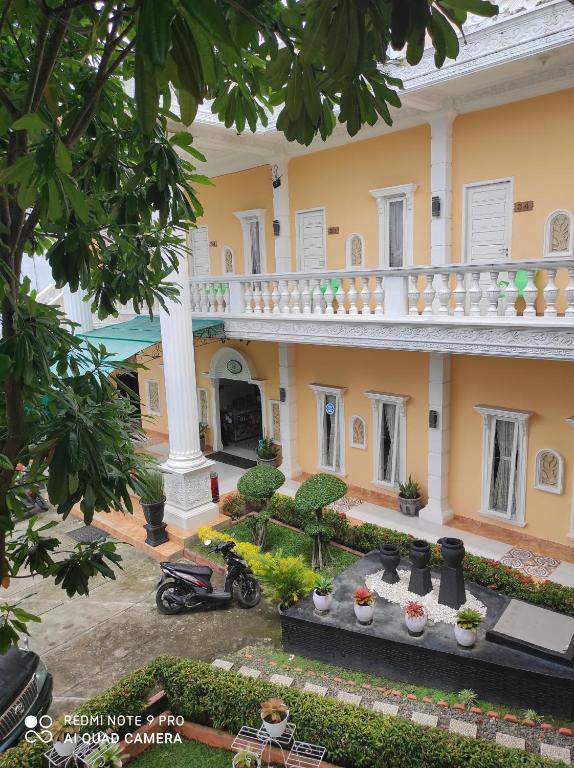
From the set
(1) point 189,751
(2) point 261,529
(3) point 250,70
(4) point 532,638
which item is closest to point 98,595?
(2) point 261,529

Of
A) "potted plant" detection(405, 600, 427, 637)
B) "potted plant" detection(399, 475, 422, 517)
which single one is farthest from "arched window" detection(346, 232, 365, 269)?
"potted plant" detection(405, 600, 427, 637)

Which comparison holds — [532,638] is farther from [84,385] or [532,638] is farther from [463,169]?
[463,169]

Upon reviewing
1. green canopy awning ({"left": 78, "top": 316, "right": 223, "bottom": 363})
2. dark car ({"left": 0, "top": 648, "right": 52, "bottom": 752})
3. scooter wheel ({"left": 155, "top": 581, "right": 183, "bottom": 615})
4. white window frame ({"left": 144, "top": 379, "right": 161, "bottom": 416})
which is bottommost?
scooter wheel ({"left": 155, "top": 581, "right": 183, "bottom": 615})

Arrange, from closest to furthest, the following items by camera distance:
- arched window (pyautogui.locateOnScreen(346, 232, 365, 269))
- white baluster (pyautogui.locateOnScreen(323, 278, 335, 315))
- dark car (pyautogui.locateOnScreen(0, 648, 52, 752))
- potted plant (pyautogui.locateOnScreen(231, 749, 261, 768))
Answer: potted plant (pyautogui.locateOnScreen(231, 749, 261, 768))
dark car (pyautogui.locateOnScreen(0, 648, 52, 752))
white baluster (pyautogui.locateOnScreen(323, 278, 335, 315))
arched window (pyautogui.locateOnScreen(346, 232, 365, 269))

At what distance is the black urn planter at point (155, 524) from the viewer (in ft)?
35.6

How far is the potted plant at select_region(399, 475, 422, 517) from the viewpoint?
11680 millimetres

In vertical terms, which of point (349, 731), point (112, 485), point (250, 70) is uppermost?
point (250, 70)

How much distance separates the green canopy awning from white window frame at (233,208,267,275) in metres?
2.03

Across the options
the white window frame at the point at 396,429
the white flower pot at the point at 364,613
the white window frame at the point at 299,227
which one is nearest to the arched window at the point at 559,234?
the white window frame at the point at 396,429

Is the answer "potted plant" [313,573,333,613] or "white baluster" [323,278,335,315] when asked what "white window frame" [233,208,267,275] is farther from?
"potted plant" [313,573,333,613]

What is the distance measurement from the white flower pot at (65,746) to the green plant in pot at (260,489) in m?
5.24

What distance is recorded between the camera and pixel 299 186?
13070mm

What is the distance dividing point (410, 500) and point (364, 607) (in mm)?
4508

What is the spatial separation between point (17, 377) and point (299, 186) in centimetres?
1139
